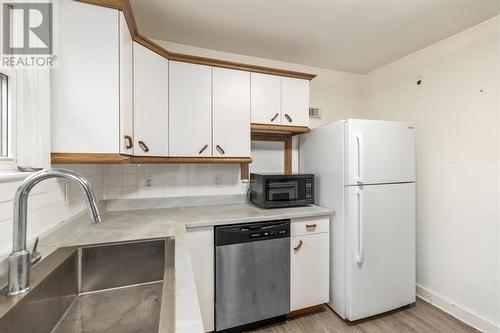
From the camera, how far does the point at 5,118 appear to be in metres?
0.97

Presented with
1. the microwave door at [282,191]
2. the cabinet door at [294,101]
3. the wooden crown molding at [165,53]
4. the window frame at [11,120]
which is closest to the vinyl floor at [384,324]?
the microwave door at [282,191]

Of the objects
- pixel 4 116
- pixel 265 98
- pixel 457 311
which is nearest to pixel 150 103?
pixel 4 116

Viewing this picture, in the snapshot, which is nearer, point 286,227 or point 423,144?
point 286,227

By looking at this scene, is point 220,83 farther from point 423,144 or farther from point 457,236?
point 457,236

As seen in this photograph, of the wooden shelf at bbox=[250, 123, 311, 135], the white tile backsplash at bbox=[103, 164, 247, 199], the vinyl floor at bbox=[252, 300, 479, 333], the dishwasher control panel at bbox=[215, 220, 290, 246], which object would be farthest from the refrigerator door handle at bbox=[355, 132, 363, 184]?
the vinyl floor at bbox=[252, 300, 479, 333]

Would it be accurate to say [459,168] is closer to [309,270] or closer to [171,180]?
[309,270]

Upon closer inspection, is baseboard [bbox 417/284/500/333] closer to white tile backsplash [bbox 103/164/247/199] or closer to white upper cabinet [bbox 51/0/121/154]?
white tile backsplash [bbox 103/164/247/199]

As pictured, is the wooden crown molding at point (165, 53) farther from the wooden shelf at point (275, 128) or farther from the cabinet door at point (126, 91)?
the wooden shelf at point (275, 128)

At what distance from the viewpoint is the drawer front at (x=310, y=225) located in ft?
6.44

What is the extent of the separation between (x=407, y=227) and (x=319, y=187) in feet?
2.77

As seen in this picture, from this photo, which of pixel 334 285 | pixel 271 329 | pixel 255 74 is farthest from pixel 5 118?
pixel 334 285

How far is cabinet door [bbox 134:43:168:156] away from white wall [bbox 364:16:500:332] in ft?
7.96

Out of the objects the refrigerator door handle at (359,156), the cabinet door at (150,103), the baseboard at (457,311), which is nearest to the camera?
the cabinet door at (150,103)

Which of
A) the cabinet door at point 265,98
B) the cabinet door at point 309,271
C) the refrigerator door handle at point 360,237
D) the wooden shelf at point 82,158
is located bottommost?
the cabinet door at point 309,271
